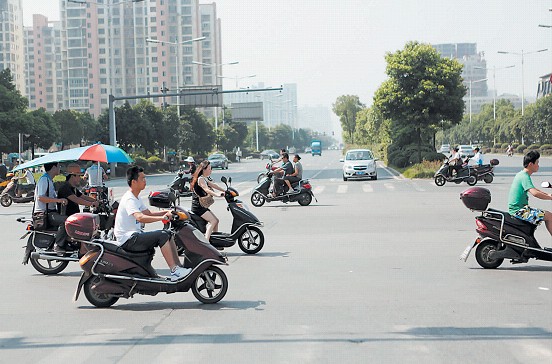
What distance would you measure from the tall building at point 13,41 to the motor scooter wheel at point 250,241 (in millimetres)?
172101

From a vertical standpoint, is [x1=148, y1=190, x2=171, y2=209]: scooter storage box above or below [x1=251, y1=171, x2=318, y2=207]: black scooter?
above

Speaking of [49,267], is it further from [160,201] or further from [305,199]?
[305,199]

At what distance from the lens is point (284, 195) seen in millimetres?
24438

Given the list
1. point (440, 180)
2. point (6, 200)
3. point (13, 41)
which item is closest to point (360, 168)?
point (440, 180)

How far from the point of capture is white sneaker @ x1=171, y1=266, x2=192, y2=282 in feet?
29.2

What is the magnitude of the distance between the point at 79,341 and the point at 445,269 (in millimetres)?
5646

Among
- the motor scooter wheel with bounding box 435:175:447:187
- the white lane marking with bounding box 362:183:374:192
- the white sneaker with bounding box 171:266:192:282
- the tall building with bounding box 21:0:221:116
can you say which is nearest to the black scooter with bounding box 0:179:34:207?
the white lane marking with bounding box 362:183:374:192

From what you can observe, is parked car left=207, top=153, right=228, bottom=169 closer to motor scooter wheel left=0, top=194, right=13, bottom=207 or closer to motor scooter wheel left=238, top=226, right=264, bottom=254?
motor scooter wheel left=0, top=194, right=13, bottom=207

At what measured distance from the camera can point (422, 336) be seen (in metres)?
7.18

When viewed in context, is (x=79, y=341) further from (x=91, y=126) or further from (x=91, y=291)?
(x=91, y=126)

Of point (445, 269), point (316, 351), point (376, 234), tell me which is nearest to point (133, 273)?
point (316, 351)

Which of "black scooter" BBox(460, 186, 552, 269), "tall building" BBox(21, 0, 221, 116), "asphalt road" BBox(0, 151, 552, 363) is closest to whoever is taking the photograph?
"asphalt road" BBox(0, 151, 552, 363)

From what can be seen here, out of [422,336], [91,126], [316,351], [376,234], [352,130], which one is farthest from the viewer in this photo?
[352,130]

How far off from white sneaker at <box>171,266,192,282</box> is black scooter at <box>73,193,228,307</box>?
1.5 inches
